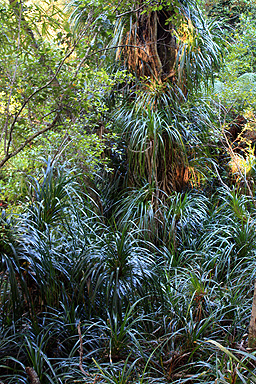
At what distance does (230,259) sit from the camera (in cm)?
270

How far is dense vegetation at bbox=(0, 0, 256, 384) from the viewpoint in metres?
1.74

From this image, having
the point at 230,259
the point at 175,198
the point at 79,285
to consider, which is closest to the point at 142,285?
the point at 79,285

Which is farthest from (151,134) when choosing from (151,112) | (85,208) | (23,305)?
(23,305)

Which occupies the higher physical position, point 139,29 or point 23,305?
point 139,29

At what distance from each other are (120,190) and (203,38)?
2.13m

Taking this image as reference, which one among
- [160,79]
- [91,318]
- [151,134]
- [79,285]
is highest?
[160,79]

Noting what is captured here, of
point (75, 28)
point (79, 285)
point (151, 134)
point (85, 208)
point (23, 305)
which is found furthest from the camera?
point (75, 28)

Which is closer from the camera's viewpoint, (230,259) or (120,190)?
(230,259)

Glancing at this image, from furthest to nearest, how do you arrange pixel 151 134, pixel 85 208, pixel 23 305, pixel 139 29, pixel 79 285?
pixel 139 29 → pixel 151 134 → pixel 85 208 → pixel 79 285 → pixel 23 305

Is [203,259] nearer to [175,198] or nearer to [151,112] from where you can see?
[175,198]

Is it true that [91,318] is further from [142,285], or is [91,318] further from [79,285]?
[142,285]

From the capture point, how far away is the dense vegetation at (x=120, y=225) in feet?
5.71

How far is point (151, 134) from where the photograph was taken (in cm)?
333

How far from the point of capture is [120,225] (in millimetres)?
3012
